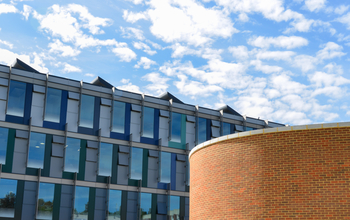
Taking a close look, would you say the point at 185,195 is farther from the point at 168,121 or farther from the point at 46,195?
the point at 46,195

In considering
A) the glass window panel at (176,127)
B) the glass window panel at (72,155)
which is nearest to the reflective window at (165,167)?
the glass window panel at (176,127)

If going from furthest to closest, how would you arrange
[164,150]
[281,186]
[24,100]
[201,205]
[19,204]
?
[164,150]
[24,100]
[19,204]
[201,205]
[281,186]

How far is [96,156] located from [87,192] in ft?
9.60

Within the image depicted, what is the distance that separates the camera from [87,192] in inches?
1256

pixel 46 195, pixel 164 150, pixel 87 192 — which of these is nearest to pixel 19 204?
pixel 46 195

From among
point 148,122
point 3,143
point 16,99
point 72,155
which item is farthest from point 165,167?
point 16,99

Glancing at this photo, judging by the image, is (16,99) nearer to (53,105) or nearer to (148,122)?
(53,105)

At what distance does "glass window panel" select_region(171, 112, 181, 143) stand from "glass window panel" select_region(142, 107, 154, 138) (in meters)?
2.02

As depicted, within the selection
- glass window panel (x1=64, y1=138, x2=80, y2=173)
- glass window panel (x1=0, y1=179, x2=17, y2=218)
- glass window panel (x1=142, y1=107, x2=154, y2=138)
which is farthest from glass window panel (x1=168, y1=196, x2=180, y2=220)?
glass window panel (x1=0, y1=179, x2=17, y2=218)

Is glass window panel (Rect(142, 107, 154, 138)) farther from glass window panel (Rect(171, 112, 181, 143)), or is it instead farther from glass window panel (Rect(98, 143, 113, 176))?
glass window panel (Rect(98, 143, 113, 176))

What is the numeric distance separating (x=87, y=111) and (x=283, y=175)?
22.6 meters

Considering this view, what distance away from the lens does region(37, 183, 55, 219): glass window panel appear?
29.7m

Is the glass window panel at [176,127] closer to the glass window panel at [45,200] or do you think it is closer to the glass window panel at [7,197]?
the glass window panel at [45,200]

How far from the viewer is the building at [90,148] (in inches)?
1174
